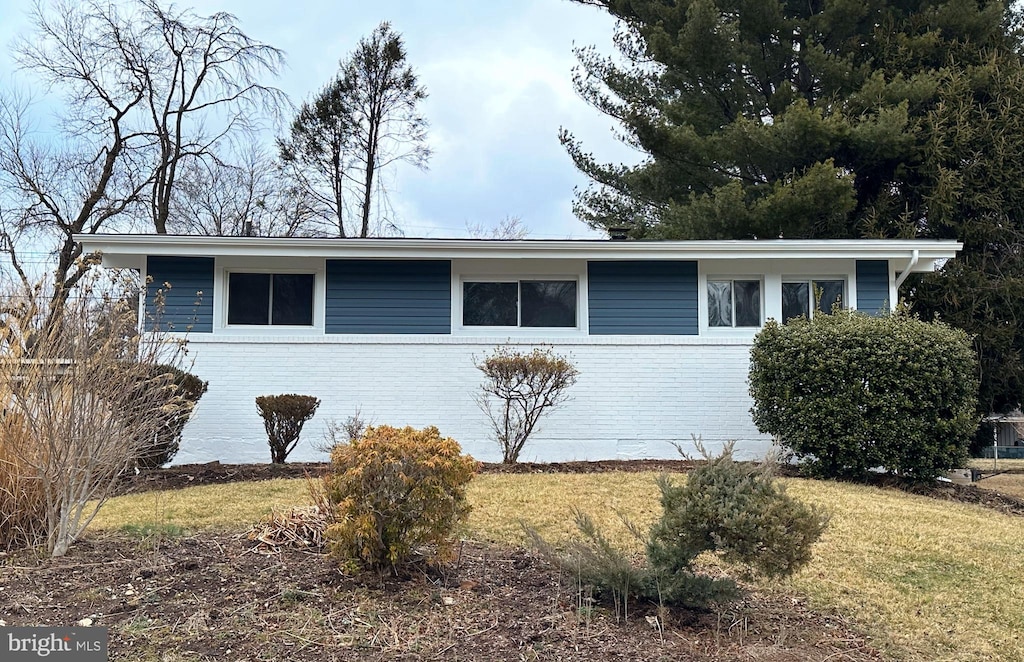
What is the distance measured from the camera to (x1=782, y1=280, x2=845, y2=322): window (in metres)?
11.7

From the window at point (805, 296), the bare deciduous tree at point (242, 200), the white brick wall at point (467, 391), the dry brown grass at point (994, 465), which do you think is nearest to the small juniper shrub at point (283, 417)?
the white brick wall at point (467, 391)

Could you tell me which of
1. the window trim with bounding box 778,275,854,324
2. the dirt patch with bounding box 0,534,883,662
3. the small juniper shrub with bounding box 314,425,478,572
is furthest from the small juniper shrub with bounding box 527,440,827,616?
the window trim with bounding box 778,275,854,324

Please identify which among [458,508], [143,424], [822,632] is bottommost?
[822,632]

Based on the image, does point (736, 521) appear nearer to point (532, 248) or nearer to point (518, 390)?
point (518, 390)

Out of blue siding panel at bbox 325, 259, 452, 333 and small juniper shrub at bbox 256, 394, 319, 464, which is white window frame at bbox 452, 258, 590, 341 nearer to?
blue siding panel at bbox 325, 259, 452, 333

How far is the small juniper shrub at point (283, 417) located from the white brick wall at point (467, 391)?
0.83 m

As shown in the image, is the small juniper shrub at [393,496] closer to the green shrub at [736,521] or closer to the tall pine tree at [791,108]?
the green shrub at [736,521]

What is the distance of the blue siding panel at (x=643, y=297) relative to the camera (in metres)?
11.4

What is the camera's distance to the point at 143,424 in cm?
511

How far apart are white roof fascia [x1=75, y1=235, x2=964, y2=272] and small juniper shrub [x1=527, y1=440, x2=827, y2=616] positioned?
6.99 m

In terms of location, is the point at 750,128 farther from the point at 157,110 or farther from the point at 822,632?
the point at 157,110

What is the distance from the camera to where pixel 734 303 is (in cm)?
1166

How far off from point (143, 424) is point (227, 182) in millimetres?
21334

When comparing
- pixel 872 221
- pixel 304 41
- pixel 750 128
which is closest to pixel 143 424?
pixel 750 128
